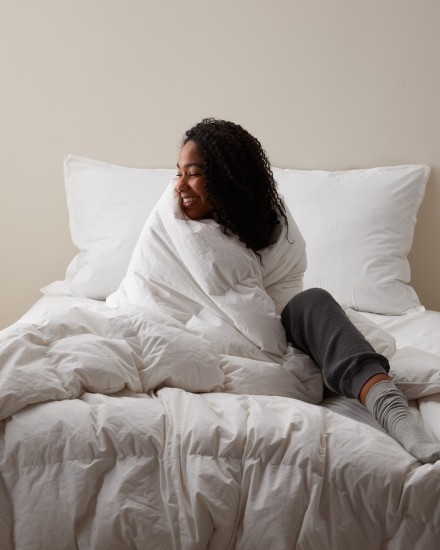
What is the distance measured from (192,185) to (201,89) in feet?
2.81

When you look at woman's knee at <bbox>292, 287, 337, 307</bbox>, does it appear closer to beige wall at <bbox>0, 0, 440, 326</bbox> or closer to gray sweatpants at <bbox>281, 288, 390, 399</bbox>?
gray sweatpants at <bbox>281, 288, 390, 399</bbox>

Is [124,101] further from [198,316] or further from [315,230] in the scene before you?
[198,316]

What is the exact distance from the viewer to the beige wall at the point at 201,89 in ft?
9.49

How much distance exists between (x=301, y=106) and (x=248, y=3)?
400 millimetres

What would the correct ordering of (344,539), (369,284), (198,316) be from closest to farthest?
(344,539) < (198,316) < (369,284)

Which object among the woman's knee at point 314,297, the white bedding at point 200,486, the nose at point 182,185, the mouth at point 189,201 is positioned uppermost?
the nose at point 182,185

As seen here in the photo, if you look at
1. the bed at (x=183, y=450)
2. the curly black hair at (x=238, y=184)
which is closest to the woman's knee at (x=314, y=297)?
the bed at (x=183, y=450)

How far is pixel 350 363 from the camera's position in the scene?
5.88ft

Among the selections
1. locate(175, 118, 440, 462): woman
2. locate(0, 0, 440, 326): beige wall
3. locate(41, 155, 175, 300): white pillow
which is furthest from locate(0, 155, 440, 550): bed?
locate(0, 0, 440, 326): beige wall

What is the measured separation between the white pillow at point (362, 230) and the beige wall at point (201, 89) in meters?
0.14

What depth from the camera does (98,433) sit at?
150 centimetres

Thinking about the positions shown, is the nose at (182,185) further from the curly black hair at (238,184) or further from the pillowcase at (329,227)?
the pillowcase at (329,227)

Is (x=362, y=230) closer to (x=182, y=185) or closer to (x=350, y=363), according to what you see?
(x=182, y=185)

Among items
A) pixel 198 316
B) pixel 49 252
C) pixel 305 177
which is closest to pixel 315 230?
pixel 305 177
